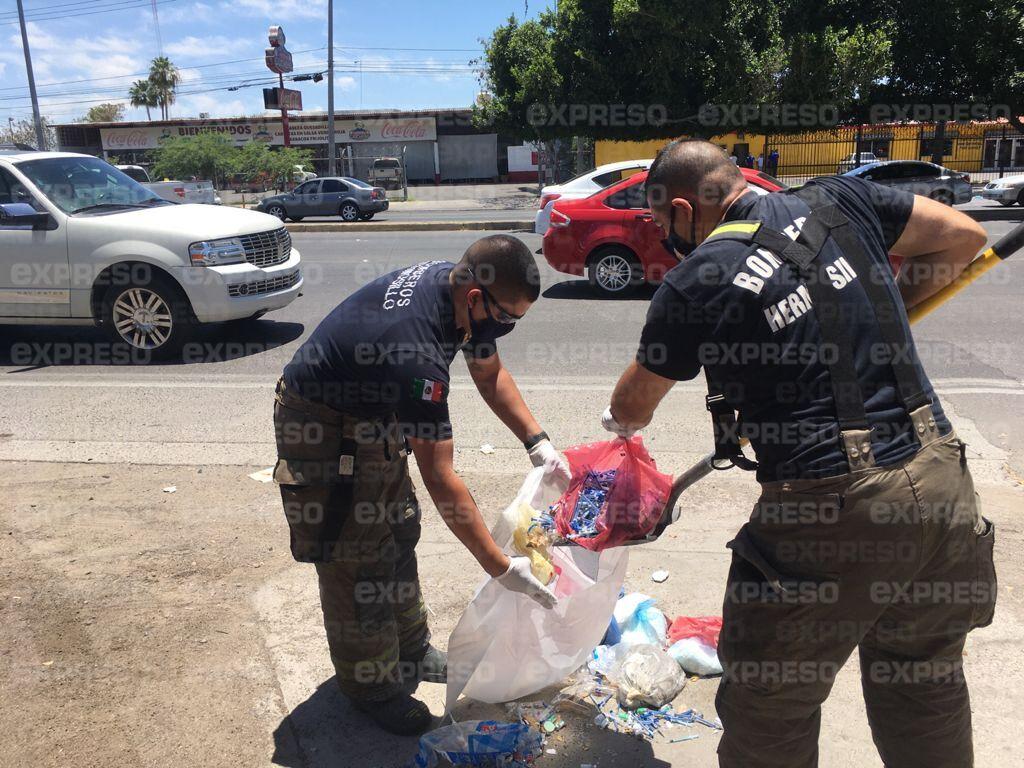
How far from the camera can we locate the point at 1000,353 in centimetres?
728

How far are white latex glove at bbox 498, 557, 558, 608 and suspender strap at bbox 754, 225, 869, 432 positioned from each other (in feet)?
3.38

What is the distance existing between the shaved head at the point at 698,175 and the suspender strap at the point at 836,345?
12.3 inches

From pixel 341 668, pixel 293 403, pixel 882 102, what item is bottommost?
pixel 341 668

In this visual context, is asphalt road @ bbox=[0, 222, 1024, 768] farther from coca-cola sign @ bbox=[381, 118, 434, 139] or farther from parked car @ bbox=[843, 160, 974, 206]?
coca-cola sign @ bbox=[381, 118, 434, 139]

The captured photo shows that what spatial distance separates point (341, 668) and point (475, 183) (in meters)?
48.5

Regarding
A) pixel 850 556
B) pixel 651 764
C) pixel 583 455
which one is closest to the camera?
pixel 850 556

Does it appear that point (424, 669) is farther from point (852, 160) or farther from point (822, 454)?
point (852, 160)

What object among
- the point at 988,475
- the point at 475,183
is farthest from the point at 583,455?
the point at 475,183

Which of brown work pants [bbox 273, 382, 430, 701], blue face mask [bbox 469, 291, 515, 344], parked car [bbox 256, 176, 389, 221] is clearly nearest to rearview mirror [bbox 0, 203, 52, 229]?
brown work pants [bbox 273, 382, 430, 701]

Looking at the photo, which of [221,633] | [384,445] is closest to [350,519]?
[384,445]

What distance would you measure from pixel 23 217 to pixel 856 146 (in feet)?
89.4

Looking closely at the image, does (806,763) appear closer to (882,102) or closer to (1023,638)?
(1023,638)

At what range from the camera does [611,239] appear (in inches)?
407

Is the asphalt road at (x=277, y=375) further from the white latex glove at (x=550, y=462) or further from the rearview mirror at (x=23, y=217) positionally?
the white latex glove at (x=550, y=462)
